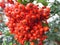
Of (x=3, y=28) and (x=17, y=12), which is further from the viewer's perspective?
(x=3, y=28)

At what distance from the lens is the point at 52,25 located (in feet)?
4.29

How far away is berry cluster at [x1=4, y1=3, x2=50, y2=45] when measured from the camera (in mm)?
949

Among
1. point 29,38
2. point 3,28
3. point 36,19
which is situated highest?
point 36,19

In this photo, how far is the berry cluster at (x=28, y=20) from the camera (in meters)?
0.95

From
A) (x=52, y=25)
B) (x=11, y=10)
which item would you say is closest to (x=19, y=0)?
(x=11, y=10)

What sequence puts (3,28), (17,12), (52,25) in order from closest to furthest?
(17,12) → (52,25) → (3,28)

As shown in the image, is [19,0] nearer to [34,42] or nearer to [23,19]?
[23,19]

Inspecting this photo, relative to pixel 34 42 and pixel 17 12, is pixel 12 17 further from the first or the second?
pixel 34 42

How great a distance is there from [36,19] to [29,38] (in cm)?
11

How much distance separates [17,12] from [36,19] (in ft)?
0.35

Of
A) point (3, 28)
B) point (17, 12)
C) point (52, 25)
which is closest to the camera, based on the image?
point (17, 12)

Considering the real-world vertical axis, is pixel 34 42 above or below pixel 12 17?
below

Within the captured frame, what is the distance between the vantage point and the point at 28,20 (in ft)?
3.13

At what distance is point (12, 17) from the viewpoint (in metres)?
0.99
